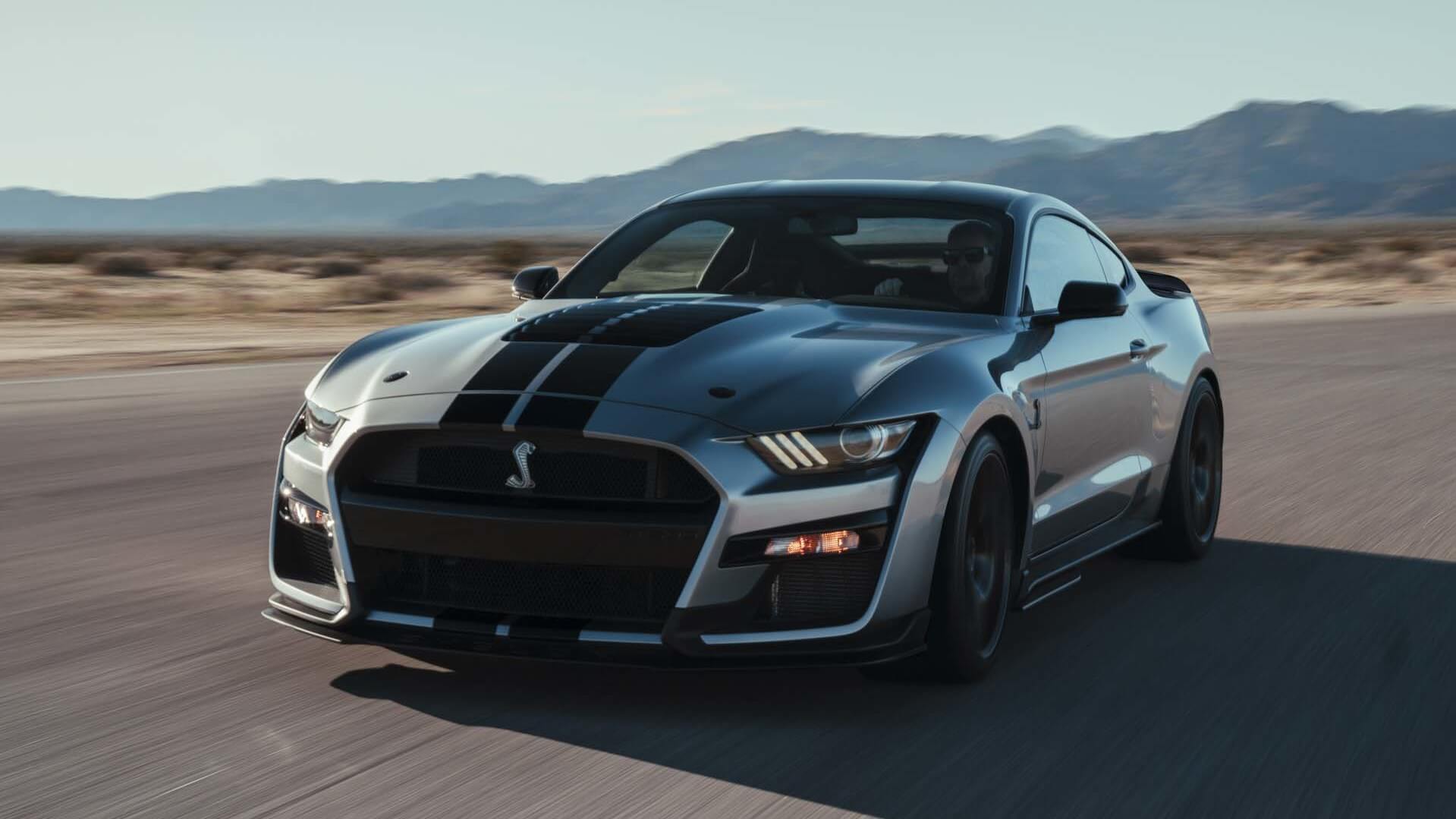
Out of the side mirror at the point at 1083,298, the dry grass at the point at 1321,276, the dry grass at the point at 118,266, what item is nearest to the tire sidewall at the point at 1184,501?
the side mirror at the point at 1083,298

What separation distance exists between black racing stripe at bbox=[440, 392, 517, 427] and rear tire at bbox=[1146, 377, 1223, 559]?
10.9 ft

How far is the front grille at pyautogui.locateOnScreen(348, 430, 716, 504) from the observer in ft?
14.8

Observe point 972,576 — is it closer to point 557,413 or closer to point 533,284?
point 557,413

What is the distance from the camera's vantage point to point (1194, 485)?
7340 mm

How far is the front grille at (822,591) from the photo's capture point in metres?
4.57

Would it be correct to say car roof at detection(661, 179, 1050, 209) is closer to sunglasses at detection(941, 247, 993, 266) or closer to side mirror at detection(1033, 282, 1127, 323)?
sunglasses at detection(941, 247, 993, 266)

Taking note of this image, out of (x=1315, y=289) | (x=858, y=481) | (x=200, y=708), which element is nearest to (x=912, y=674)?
(x=858, y=481)

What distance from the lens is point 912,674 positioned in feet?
16.4

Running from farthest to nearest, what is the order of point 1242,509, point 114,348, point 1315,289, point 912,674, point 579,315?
point 1315,289
point 114,348
point 1242,509
point 579,315
point 912,674

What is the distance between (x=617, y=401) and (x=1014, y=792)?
4.45ft

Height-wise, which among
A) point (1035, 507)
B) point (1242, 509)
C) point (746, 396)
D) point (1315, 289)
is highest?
point (746, 396)

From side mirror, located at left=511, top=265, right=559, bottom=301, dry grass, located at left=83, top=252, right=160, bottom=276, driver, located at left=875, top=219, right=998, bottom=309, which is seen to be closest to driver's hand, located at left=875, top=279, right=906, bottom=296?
driver, located at left=875, top=219, right=998, bottom=309

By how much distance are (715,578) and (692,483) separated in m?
0.25

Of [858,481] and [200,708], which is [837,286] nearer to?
[858,481]
